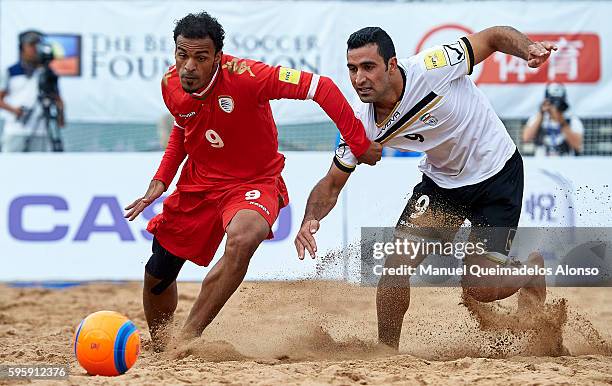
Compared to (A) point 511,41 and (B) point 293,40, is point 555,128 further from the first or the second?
(A) point 511,41

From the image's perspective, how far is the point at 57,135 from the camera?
35.4 feet

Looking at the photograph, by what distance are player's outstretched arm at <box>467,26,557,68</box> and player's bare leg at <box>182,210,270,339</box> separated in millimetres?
1872

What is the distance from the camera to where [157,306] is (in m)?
6.51

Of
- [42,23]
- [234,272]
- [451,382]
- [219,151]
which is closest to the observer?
[451,382]

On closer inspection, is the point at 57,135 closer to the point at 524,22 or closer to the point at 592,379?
the point at 524,22

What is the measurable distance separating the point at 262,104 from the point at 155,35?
17.0 ft

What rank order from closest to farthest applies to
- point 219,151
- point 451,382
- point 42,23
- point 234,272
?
point 451,382 < point 234,272 < point 219,151 < point 42,23

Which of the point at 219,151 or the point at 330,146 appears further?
the point at 330,146

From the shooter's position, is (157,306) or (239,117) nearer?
(239,117)

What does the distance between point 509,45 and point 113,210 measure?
214 inches

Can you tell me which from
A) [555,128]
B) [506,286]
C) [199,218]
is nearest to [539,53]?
[506,286]

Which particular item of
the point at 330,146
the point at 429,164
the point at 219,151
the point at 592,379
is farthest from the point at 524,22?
the point at 592,379

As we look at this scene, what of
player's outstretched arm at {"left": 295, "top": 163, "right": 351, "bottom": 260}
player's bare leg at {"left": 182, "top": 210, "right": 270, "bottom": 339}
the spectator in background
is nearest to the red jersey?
player's outstretched arm at {"left": 295, "top": 163, "right": 351, "bottom": 260}

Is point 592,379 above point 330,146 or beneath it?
beneath
